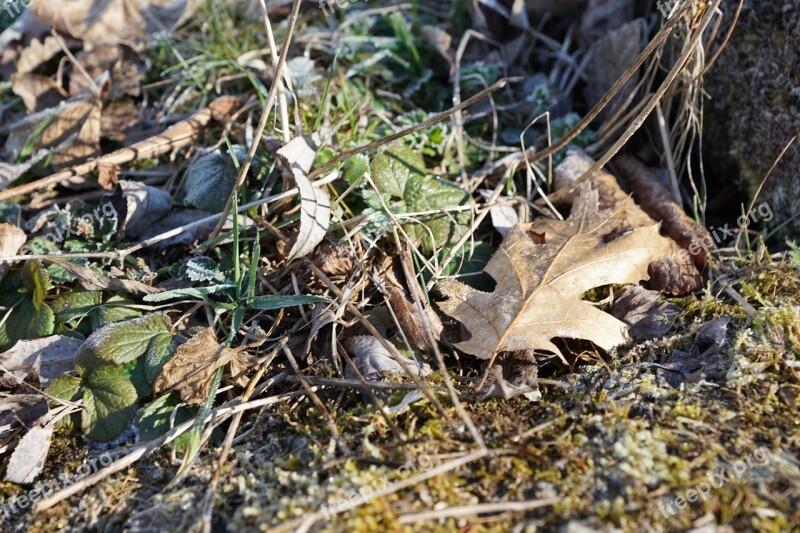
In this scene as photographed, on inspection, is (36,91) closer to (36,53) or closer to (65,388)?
(36,53)

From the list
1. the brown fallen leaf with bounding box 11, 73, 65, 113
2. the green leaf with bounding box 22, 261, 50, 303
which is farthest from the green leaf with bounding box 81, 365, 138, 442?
the brown fallen leaf with bounding box 11, 73, 65, 113

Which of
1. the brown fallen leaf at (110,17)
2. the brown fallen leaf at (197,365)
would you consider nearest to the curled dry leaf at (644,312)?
the brown fallen leaf at (197,365)

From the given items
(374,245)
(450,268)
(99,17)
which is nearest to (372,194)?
(374,245)

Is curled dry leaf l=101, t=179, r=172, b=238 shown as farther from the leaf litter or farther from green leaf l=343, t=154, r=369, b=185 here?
green leaf l=343, t=154, r=369, b=185

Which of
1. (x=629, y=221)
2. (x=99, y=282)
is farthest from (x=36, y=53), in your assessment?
(x=629, y=221)

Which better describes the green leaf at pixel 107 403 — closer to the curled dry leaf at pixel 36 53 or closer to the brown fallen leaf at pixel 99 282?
the brown fallen leaf at pixel 99 282
